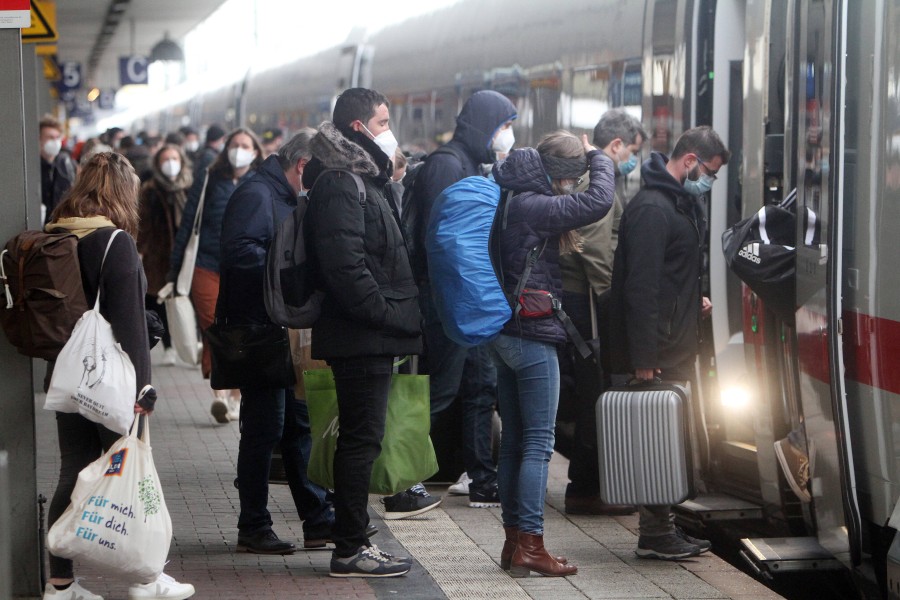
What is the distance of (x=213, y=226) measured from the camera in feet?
29.9

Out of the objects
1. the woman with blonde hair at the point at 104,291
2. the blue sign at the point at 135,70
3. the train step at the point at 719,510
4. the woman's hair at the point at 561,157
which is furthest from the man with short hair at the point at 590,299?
the blue sign at the point at 135,70

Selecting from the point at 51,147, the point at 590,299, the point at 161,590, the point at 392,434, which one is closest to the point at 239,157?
the point at 590,299

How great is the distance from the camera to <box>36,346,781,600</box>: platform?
5562mm

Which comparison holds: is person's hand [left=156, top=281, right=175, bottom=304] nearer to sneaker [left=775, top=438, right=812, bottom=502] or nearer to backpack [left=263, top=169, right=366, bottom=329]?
backpack [left=263, top=169, right=366, bottom=329]

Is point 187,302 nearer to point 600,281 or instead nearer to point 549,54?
point 549,54

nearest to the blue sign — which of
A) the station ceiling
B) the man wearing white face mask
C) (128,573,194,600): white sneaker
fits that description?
the station ceiling

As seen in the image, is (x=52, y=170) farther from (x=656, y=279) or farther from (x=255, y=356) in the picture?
(x=656, y=279)

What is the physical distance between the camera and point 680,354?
6055mm

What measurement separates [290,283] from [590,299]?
6.51 feet

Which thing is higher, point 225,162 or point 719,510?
point 225,162

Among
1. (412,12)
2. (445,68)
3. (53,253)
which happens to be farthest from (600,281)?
(412,12)

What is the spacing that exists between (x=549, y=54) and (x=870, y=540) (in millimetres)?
5568

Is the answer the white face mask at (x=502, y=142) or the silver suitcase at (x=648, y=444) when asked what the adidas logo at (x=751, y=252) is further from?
the white face mask at (x=502, y=142)

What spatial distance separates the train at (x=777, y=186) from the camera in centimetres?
459
